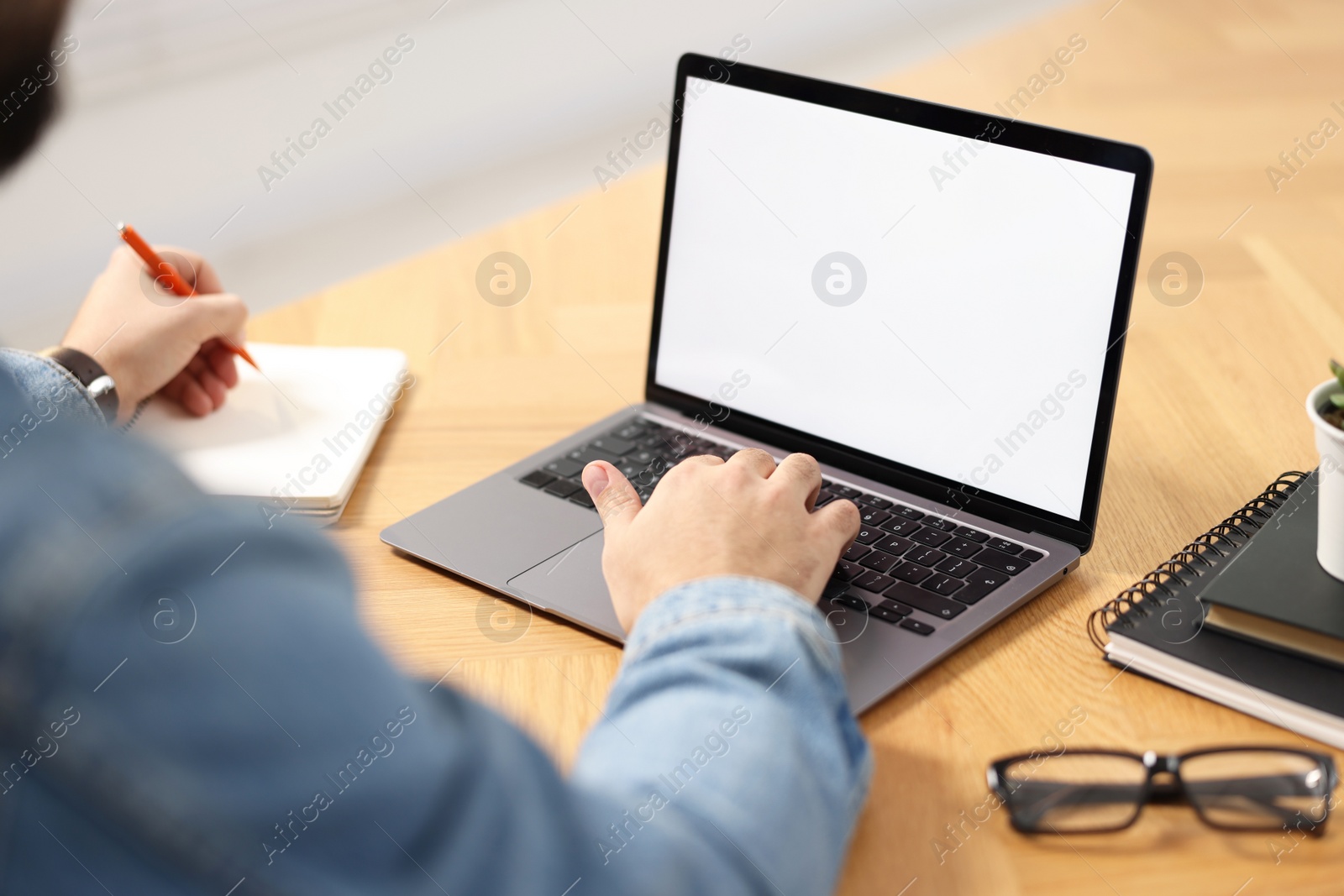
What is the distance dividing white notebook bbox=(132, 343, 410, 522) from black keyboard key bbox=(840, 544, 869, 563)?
443 mm

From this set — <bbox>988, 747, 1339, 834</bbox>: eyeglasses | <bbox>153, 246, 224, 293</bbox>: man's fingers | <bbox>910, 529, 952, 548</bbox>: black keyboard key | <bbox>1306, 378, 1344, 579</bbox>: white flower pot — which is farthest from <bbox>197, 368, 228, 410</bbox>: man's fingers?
<bbox>1306, 378, 1344, 579</bbox>: white flower pot

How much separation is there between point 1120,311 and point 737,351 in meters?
0.35

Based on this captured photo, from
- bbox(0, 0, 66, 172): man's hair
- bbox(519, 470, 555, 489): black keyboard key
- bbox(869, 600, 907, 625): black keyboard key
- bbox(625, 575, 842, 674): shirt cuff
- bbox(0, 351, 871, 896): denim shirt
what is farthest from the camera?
bbox(519, 470, 555, 489): black keyboard key

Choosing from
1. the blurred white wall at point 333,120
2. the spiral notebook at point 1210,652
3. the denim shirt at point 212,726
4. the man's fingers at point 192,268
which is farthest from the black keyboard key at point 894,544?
the blurred white wall at point 333,120

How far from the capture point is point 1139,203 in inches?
31.5

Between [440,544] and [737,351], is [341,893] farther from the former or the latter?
[737,351]

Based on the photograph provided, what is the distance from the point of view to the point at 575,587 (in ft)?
2.86

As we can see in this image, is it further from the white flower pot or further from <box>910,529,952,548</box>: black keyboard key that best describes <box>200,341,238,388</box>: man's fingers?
the white flower pot

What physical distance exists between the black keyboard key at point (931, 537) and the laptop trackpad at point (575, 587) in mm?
241

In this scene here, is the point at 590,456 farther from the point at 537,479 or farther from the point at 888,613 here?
the point at 888,613

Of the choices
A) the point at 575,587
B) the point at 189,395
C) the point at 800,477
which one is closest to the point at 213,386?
the point at 189,395

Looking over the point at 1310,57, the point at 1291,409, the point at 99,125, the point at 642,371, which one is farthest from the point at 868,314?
the point at 99,125

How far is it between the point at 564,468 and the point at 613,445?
2.2 inches

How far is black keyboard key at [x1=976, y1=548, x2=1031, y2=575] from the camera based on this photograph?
0.85 meters
